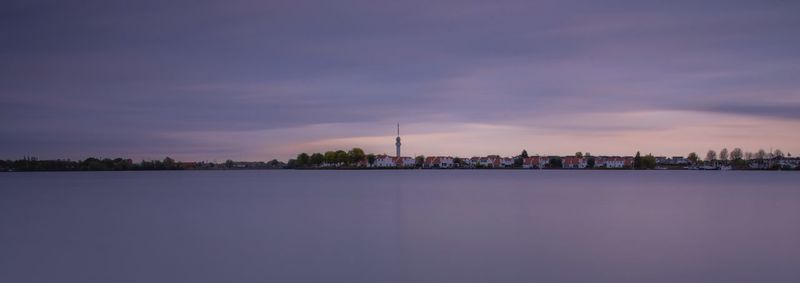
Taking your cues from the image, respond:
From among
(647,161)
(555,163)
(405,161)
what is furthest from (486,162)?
(647,161)

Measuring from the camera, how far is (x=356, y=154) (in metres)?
139

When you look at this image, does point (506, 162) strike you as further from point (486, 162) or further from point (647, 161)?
point (647, 161)

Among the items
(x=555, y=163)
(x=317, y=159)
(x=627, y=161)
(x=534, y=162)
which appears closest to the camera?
(x=317, y=159)

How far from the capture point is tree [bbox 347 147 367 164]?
5467 inches

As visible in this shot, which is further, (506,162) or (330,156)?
(506,162)

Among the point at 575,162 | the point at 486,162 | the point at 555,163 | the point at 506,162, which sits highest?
the point at 486,162

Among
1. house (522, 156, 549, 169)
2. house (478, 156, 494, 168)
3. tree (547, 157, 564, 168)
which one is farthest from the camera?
house (478, 156, 494, 168)

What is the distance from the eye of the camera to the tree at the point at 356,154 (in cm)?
13885

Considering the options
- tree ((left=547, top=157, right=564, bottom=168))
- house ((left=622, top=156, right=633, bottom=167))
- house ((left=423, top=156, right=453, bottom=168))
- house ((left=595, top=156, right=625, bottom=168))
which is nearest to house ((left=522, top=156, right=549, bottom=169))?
tree ((left=547, top=157, right=564, bottom=168))

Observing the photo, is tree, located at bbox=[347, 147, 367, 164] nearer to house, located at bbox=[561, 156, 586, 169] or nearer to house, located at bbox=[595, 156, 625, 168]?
house, located at bbox=[561, 156, 586, 169]

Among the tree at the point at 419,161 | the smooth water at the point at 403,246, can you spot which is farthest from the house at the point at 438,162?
the smooth water at the point at 403,246

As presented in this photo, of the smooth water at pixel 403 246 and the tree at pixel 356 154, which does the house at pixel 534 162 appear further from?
the smooth water at pixel 403 246

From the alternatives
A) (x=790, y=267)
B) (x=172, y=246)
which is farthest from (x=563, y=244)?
(x=172, y=246)

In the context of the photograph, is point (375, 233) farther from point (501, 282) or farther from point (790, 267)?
point (790, 267)
